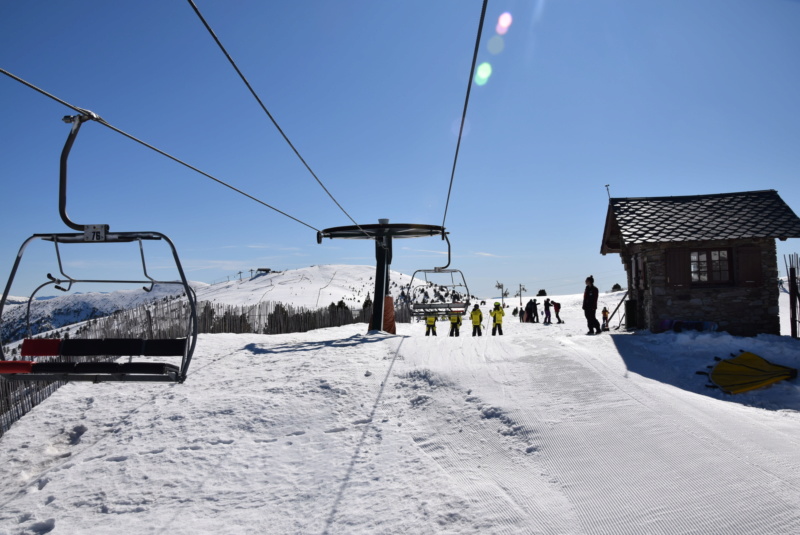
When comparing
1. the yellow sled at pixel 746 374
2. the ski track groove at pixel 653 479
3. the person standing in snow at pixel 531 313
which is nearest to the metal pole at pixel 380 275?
the yellow sled at pixel 746 374

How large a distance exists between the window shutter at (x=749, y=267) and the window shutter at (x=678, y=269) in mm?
1308

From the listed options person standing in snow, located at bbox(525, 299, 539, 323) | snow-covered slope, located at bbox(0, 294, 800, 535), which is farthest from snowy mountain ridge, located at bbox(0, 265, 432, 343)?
snow-covered slope, located at bbox(0, 294, 800, 535)

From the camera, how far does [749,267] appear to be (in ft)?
44.8

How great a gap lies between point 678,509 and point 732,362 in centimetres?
716

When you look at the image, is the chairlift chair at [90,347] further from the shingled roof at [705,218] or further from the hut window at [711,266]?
the hut window at [711,266]

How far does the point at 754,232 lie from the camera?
13.6 metres

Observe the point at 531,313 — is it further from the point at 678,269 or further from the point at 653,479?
the point at 653,479

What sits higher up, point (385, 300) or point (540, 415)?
point (385, 300)

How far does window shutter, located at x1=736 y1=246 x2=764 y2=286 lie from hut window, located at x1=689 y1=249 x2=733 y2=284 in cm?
30

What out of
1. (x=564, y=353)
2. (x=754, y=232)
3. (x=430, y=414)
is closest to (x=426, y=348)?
(x=564, y=353)

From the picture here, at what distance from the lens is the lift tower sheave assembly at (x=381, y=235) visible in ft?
48.1

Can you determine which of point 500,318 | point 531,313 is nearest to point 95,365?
point 500,318

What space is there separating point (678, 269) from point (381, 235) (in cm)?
860

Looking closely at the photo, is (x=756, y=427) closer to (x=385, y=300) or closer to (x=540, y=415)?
(x=540, y=415)
